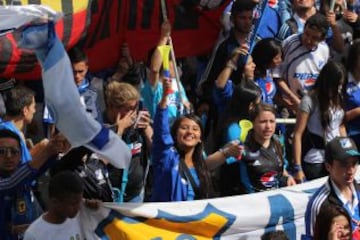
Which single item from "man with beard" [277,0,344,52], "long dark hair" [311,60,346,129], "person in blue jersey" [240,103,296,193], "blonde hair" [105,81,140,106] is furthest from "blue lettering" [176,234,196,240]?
"man with beard" [277,0,344,52]

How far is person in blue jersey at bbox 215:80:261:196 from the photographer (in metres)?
8.52

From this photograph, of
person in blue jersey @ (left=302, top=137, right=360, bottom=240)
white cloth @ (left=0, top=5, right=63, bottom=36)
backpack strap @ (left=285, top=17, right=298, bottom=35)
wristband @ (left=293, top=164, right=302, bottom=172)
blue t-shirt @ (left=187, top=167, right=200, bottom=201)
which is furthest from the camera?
backpack strap @ (left=285, top=17, right=298, bottom=35)

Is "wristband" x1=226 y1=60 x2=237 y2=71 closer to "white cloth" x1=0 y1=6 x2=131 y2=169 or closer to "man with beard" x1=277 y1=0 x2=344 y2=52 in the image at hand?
"man with beard" x1=277 y1=0 x2=344 y2=52

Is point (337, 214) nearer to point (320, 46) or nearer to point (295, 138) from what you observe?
point (295, 138)

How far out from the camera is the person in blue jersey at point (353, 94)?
9.45m

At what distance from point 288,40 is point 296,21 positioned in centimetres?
50

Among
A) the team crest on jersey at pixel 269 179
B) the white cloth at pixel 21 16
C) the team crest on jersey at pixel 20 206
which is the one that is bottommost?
the team crest on jersey at pixel 269 179

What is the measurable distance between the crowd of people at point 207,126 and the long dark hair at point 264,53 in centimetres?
1

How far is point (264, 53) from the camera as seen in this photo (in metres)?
9.52

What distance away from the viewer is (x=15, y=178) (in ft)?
24.1

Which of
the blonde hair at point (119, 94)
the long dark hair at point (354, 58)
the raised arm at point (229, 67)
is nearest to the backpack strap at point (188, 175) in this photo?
the blonde hair at point (119, 94)

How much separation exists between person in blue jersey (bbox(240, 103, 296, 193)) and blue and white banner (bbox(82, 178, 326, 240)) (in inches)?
8.0

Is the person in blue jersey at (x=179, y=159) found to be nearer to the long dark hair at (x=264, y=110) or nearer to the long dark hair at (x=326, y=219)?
the long dark hair at (x=264, y=110)

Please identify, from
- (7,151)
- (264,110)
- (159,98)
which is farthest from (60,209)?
(159,98)
